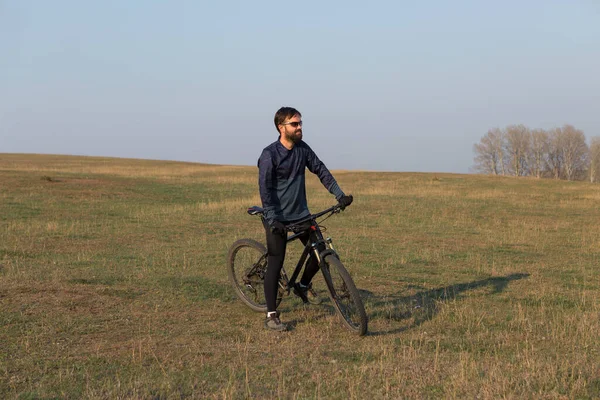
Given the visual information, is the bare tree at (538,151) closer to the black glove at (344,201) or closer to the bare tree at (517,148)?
the bare tree at (517,148)

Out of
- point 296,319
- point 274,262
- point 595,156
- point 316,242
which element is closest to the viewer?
point 316,242

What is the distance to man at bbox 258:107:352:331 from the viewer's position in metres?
6.65

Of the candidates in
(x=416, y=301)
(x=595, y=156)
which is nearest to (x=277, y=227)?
(x=416, y=301)

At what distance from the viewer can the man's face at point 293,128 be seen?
21.8ft

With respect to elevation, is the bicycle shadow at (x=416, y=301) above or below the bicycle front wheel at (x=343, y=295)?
below

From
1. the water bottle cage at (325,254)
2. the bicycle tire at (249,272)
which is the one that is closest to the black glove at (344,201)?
the water bottle cage at (325,254)

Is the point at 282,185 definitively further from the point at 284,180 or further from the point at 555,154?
the point at 555,154

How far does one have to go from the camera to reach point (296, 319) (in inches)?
295

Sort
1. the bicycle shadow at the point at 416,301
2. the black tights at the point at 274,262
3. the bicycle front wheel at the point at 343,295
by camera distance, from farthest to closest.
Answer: the bicycle shadow at the point at 416,301, the black tights at the point at 274,262, the bicycle front wheel at the point at 343,295

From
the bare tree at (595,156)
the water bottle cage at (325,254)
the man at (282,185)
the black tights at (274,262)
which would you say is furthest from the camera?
the bare tree at (595,156)

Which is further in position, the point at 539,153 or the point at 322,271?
the point at 539,153

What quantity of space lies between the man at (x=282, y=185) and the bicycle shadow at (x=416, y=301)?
1255 millimetres

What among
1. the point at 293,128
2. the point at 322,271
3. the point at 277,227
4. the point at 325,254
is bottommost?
the point at 322,271

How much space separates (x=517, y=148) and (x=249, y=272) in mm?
91090
